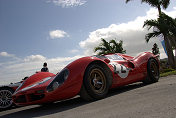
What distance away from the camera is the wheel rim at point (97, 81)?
3529 mm

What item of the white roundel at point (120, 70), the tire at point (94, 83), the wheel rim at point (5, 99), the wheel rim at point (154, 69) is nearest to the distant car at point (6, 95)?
the wheel rim at point (5, 99)

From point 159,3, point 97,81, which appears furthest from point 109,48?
point 97,81

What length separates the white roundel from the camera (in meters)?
4.02

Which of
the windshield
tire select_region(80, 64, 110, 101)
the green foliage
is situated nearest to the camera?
tire select_region(80, 64, 110, 101)

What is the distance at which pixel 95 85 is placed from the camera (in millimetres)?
3553

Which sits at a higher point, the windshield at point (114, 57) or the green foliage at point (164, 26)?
the green foliage at point (164, 26)

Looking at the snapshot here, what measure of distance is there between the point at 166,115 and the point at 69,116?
4.04 ft

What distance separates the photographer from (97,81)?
11.8 ft

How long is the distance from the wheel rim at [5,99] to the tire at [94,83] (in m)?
3.39

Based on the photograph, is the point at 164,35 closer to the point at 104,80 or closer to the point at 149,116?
the point at 104,80

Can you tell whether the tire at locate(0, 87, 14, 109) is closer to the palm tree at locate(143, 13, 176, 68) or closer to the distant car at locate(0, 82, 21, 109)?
the distant car at locate(0, 82, 21, 109)

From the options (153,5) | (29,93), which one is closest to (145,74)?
(29,93)

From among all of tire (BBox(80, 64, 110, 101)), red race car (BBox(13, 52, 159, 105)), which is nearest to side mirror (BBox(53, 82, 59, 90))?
red race car (BBox(13, 52, 159, 105))

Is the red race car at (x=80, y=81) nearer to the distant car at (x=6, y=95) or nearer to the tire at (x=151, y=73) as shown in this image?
the tire at (x=151, y=73)
